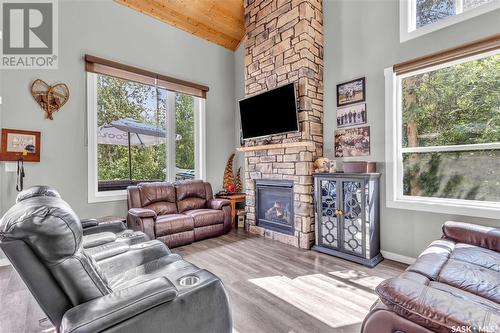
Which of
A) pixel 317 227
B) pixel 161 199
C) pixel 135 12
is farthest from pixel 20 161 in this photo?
pixel 317 227

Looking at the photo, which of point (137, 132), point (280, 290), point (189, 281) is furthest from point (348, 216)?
point (137, 132)

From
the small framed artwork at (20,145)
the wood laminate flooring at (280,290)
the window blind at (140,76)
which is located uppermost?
the window blind at (140,76)

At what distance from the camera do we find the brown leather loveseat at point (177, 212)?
10.8ft

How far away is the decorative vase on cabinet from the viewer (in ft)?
9.25

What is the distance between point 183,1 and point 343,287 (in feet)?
15.5

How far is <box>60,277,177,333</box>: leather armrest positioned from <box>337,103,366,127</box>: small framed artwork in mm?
3041

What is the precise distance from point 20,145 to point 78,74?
1217 mm

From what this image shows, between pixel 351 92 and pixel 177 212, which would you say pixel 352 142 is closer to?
pixel 351 92

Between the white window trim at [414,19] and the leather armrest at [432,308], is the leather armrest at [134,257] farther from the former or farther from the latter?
the white window trim at [414,19]

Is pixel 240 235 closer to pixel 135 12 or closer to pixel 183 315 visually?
pixel 183 315

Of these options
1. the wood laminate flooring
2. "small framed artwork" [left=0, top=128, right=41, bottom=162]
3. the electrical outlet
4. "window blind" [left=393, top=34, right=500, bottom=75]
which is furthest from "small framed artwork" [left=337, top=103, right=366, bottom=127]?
the electrical outlet

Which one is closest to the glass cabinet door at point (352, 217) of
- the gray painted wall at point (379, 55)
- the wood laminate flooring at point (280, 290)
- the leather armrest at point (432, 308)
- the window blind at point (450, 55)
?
the wood laminate flooring at point (280, 290)

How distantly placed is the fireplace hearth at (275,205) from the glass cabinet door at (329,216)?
0.51 metres

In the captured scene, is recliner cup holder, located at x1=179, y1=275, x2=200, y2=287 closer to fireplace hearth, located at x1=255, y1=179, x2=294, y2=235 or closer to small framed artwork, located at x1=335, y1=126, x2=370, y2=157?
fireplace hearth, located at x1=255, y1=179, x2=294, y2=235
